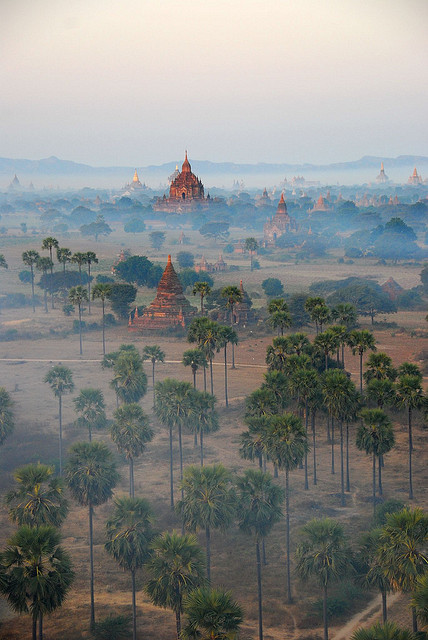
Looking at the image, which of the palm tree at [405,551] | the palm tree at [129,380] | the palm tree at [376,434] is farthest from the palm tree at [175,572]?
the palm tree at [129,380]

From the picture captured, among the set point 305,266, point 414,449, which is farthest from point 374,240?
point 414,449

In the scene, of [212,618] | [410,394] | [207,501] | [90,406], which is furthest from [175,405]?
[212,618]

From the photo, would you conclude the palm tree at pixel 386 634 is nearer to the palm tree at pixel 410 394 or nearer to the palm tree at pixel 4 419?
the palm tree at pixel 410 394

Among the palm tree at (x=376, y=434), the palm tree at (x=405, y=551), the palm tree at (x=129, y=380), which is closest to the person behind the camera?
the palm tree at (x=405, y=551)

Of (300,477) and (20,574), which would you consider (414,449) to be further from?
(20,574)

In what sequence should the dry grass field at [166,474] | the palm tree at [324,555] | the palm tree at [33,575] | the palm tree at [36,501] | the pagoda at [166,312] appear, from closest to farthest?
the palm tree at [33,575] < the palm tree at [324,555] < the palm tree at [36,501] < the dry grass field at [166,474] < the pagoda at [166,312]

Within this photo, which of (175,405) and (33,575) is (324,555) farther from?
(175,405)

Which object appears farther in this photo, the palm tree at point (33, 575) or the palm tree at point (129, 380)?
the palm tree at point (129, 380)
